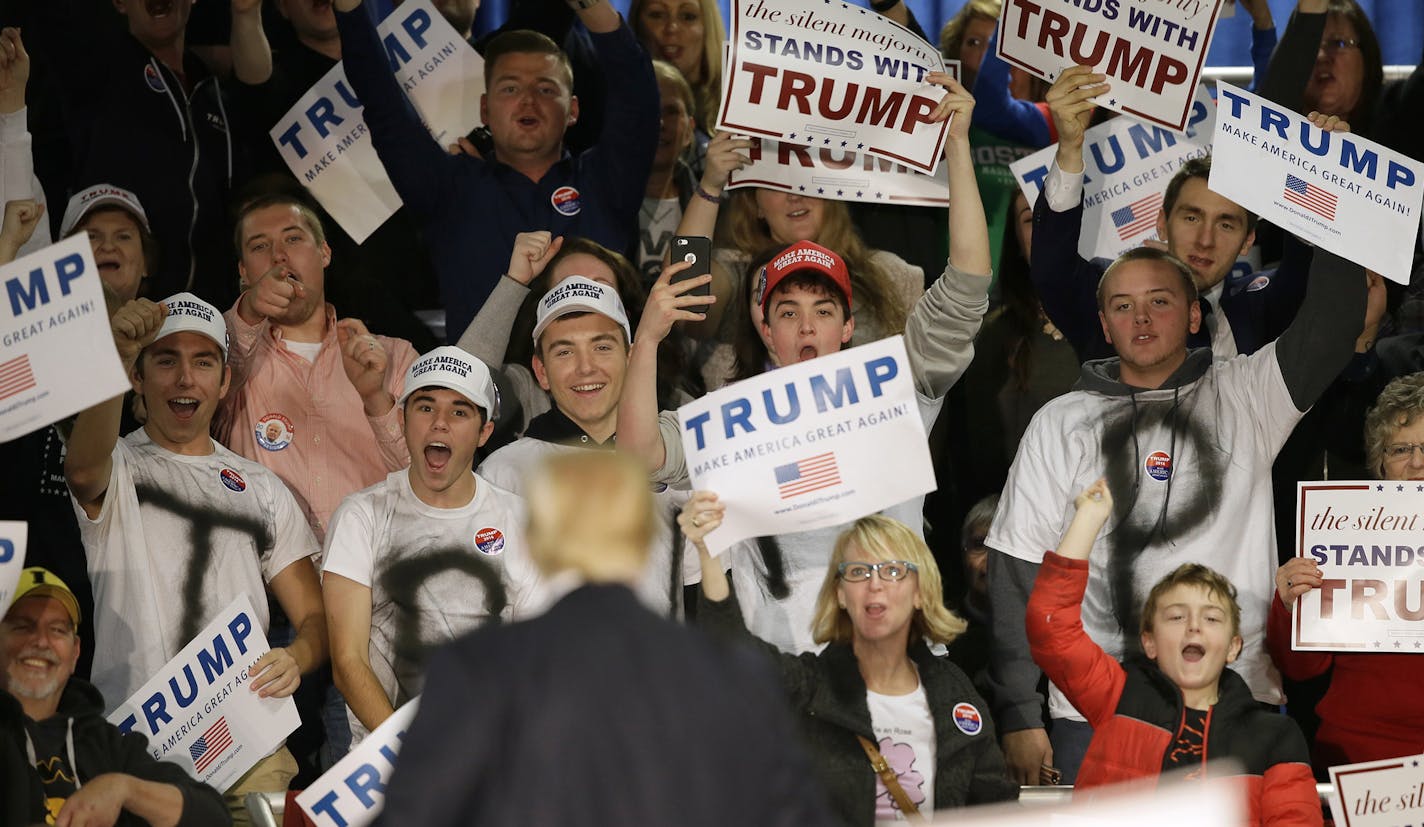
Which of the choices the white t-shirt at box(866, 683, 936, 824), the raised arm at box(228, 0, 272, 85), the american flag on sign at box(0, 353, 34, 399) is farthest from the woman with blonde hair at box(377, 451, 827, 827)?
the raised arm at box(228, 0, 272, 85)

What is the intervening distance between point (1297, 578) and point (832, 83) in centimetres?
182

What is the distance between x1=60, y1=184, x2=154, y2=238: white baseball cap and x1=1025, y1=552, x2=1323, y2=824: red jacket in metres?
2.67

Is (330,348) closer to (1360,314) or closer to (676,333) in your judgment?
(676,333)

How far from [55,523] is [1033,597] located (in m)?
2.48

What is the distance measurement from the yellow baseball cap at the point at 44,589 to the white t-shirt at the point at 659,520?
1.05 metres

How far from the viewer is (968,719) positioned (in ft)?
14.4

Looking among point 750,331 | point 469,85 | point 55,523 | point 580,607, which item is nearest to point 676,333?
point 750,331

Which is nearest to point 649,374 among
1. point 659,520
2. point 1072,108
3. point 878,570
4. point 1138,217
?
point 659,520

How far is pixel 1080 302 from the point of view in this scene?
5.29m

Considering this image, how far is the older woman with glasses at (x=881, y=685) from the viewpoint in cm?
428

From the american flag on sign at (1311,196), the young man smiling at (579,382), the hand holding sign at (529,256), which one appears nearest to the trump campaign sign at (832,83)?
the hand holding sign at (529,256)

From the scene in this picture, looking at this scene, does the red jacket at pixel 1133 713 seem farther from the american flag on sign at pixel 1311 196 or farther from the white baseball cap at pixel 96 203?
the white baseball cap at pixel 96 203

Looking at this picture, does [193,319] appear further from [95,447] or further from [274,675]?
[274,675]

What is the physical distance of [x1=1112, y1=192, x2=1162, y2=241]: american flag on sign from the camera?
18.7 ft
